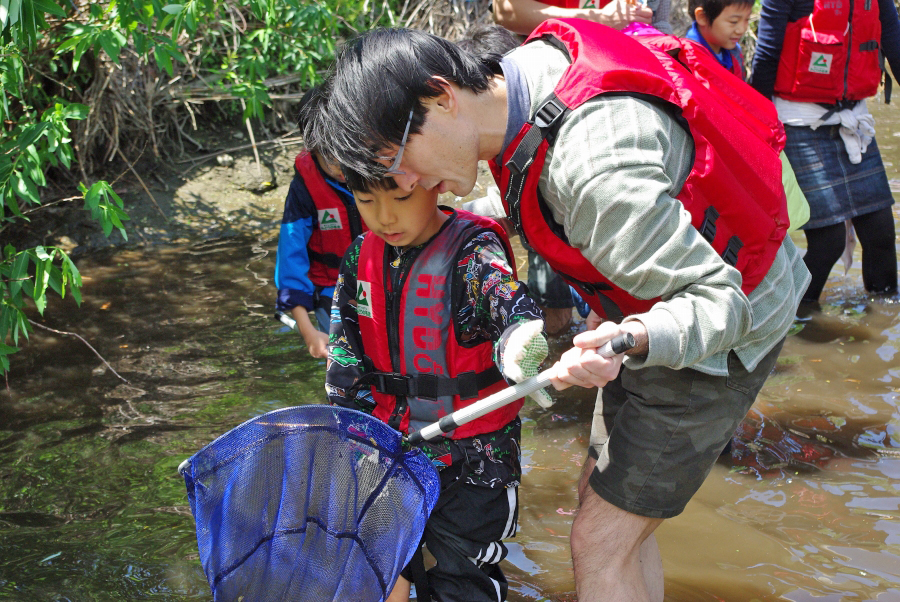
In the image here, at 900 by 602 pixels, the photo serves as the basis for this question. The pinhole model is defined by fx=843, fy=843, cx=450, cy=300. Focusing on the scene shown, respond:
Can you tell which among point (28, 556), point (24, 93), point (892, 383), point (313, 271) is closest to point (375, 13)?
point (24, 93)

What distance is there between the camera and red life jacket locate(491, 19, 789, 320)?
198cm

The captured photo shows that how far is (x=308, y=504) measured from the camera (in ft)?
7.74

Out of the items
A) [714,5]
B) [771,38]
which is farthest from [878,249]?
[714,5]

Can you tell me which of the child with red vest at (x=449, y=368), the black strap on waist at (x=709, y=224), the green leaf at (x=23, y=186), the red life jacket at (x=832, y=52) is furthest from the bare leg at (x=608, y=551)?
the red life jacket at (x=832, y=52)

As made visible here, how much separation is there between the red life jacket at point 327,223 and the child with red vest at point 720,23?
1.99 metres

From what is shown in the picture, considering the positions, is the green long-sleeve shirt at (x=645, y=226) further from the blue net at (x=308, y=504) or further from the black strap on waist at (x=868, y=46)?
the black strap on waist at (x=868, y=46)

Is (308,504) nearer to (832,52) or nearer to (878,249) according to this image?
(832,52)

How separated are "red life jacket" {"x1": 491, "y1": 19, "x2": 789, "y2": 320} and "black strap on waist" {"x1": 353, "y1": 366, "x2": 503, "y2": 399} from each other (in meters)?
0.40

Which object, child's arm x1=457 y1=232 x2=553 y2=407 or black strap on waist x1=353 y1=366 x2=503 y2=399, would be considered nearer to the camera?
child's arm x1=457 y1=232 x2=553 y2=407

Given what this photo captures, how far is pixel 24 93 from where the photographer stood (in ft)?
16.7

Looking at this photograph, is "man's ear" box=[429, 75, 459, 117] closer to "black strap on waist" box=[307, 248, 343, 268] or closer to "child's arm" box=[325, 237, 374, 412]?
"child's arm" box=[325, 237, 374, 412]

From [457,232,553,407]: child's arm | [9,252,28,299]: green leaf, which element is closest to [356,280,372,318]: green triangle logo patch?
[457,232,553,407]: child's arm

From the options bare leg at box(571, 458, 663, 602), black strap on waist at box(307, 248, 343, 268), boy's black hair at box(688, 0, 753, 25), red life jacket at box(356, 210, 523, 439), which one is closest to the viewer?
bare leg at box(571, 458, 663, 602)

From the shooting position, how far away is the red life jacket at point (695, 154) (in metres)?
1.98
